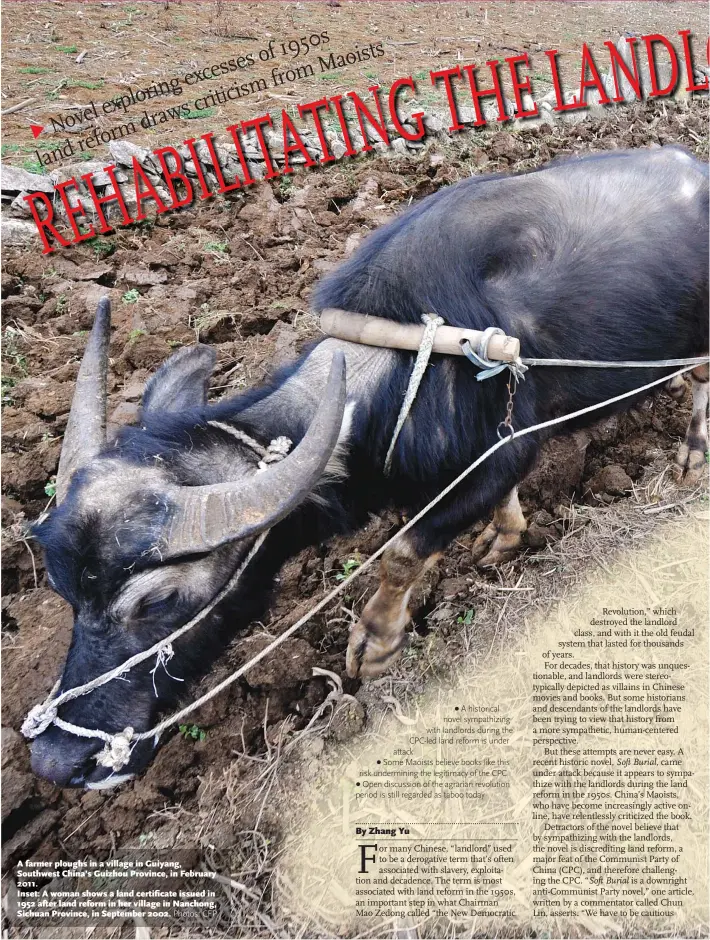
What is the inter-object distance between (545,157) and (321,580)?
540cm

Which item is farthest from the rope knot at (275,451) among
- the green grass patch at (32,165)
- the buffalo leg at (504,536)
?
the green grass patch at (32,165)

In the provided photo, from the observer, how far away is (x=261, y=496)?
6.60 ft

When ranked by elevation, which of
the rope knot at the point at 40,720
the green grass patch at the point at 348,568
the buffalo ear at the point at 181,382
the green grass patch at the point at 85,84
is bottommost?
the green grass patch at the point at 348,568

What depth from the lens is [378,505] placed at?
2898mm

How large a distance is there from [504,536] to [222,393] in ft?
7.02

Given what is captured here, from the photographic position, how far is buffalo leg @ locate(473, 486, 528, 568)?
3658 millimetres

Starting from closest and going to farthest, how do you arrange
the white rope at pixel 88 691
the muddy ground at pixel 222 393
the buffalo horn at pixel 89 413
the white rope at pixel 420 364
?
the white rope at pixel 88 691
the buffalo horn at pixel 89 413
the white rope at pixel 420 364
the muddy ground at pixel 222 393

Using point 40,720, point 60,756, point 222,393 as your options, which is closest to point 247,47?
point 222,393

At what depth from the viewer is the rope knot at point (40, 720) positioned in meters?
2.22

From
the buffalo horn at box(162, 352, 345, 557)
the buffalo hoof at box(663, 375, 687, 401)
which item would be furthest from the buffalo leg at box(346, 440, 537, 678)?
the buffalo hoof at box(663, 375, 687, 401)

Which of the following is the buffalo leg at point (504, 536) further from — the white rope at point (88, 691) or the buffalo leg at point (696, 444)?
the white rope at point (88, 691)

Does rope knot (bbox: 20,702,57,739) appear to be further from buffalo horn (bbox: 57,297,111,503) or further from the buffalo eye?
buffalo horn (bbox: 57,297,111,503)

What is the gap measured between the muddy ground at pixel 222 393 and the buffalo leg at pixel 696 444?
0.14m

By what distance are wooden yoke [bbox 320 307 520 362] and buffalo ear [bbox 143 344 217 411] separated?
0.57 metres
